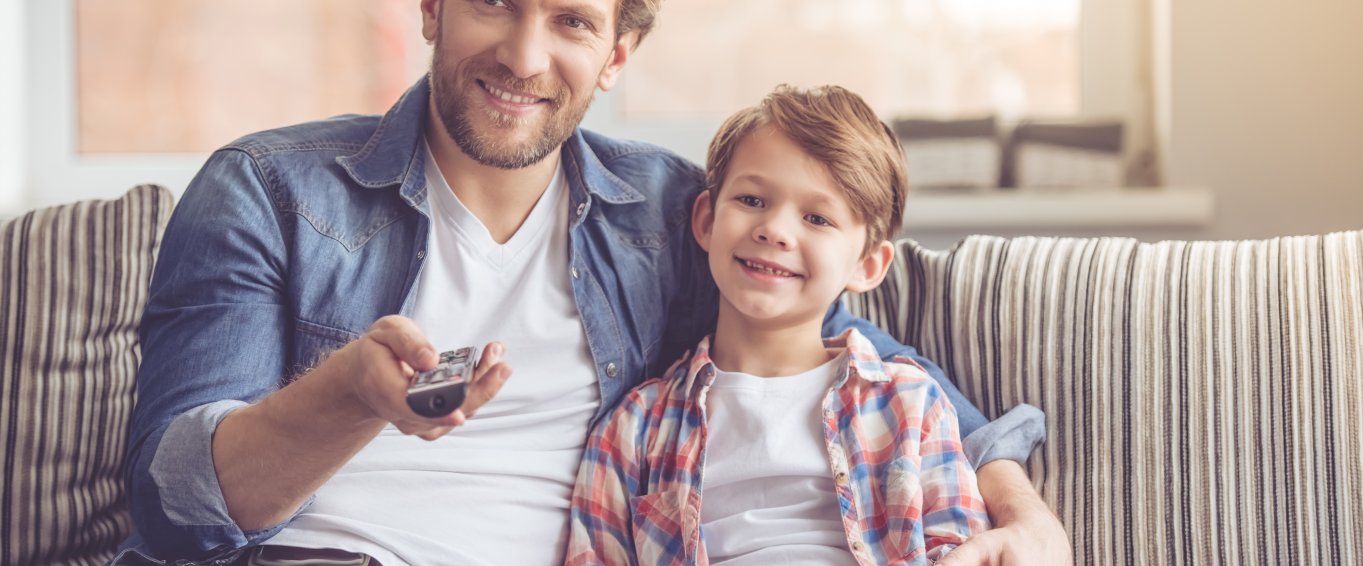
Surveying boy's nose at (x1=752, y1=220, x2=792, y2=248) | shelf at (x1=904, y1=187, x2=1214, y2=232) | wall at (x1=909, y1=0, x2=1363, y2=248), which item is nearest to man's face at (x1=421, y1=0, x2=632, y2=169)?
boy's nose at (x1=752, y1=220, x2=792, y2=248)

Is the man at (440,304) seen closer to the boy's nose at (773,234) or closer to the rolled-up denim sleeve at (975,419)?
the rolled-up denim sleeve at (975,419)

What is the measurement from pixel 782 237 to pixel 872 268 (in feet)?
0.61

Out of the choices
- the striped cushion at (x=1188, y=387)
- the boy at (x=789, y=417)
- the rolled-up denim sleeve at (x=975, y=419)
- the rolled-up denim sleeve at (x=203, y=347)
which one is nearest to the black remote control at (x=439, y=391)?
the rolled-up denim sleeve at (x=203, y=347)

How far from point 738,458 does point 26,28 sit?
6.40 ft

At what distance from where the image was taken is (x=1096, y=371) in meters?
1.37

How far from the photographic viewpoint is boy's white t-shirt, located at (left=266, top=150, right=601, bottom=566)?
1.22 meters

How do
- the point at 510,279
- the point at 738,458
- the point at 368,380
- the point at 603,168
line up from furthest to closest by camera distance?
the point at 603,168
the point at 510,279
the point at 738,458
the point at 368,380

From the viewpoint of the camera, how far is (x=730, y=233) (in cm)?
128

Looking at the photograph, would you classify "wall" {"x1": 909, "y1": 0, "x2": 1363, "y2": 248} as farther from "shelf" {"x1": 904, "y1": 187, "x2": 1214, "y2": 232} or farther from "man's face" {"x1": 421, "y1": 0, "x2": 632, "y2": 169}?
"man's face" {"x1": 421, "y1": 0, "x2": 632, "y2": 169}

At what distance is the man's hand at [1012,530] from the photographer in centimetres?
114

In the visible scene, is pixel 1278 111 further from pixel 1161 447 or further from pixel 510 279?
pixel 510 279

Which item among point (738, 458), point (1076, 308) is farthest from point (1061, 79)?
point (738, 458)

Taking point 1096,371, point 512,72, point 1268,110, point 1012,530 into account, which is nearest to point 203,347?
point 512,72

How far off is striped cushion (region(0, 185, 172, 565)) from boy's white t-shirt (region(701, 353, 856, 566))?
2.63 ft
